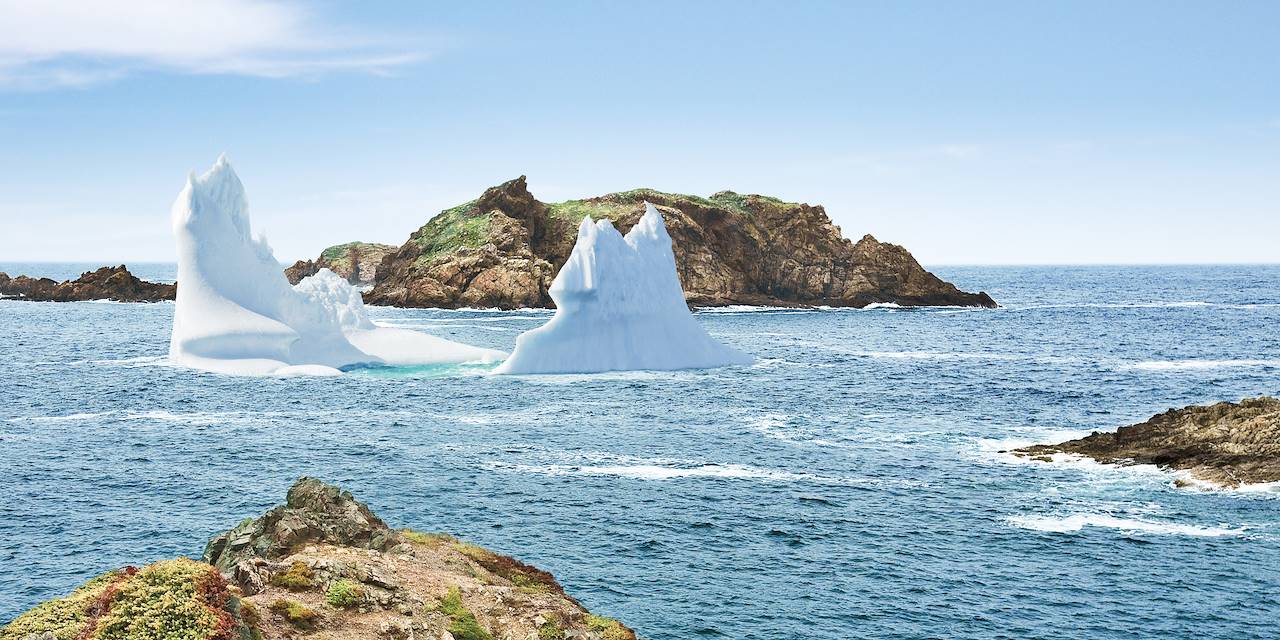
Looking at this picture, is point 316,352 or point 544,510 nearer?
point 544,510

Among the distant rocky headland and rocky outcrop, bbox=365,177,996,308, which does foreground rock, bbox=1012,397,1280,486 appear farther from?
the distant rocky headland

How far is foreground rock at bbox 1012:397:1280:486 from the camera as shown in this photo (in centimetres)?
4409

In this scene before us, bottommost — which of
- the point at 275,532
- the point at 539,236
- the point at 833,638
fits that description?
the point at 833,638

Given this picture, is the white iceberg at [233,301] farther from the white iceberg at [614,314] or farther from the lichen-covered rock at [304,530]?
the lichen-covered rock at [304,530]

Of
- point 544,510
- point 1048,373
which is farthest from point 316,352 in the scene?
point 1048,373

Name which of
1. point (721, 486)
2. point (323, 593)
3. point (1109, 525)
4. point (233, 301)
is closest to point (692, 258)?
point (233, 301)

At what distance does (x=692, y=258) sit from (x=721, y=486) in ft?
388

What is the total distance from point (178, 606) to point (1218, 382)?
248ft

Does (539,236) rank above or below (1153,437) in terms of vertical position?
above

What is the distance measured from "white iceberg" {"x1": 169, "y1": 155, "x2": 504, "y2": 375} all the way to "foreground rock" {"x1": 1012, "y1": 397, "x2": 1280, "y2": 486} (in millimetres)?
50120

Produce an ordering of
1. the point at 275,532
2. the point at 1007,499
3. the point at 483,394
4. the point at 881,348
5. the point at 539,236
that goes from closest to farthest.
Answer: the point at 275,532 → the point at 1007,499 → the point at 483,394 → the point at 881,348 → the point at 539,236

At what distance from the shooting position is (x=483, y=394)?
6894 centimetres

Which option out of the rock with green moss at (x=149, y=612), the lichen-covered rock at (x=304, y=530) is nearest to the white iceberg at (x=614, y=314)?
the lichen-covered rock at (x=304, y=530)

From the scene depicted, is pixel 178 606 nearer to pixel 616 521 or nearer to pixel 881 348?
pixel 616 521
